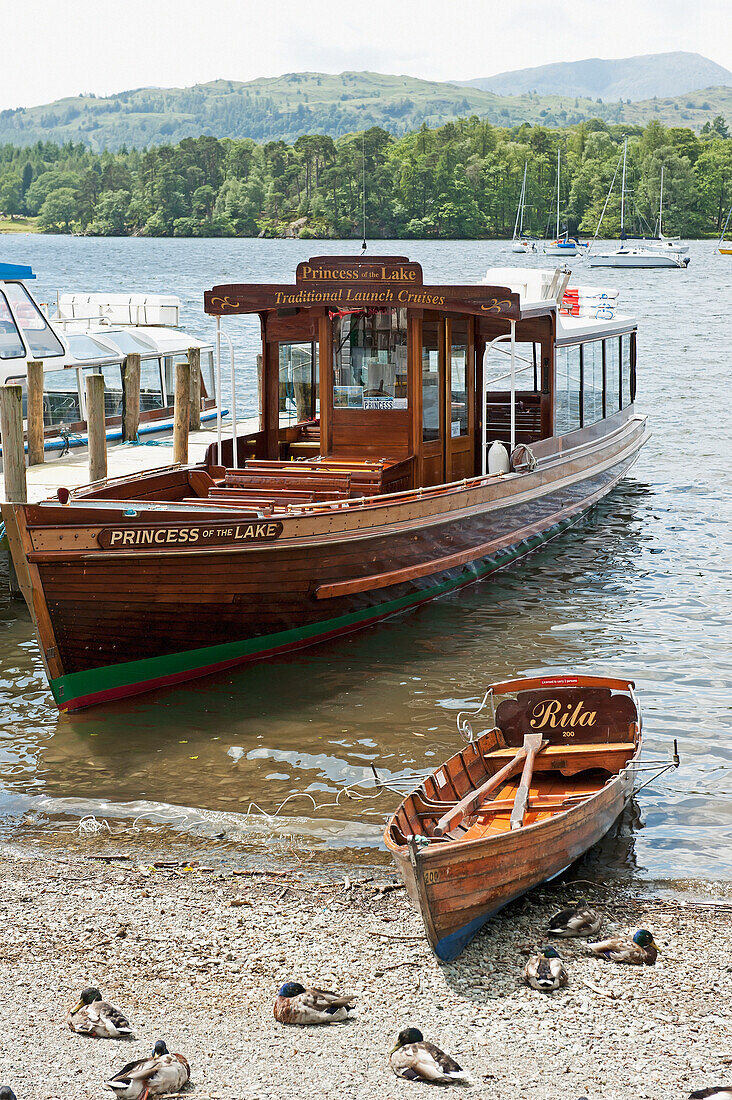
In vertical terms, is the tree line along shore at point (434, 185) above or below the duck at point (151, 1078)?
above

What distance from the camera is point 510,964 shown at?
22.7ft

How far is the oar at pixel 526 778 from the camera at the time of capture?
25.1 ft

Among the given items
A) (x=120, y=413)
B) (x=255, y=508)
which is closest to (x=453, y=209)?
(x=120, y=413)

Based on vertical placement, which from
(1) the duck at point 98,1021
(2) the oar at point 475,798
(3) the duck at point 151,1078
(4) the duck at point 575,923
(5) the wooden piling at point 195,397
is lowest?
(4) the duck at point 575,923

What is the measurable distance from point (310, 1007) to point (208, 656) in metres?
5.97

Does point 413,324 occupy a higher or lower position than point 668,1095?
higher

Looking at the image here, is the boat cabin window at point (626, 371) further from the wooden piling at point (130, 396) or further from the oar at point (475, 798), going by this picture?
the oar at point (475, 798)

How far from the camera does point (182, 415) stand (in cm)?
1753

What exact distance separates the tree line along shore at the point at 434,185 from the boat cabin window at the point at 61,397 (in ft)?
439

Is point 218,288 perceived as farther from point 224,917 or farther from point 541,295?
point 224,917

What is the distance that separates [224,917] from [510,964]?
74.5 inches

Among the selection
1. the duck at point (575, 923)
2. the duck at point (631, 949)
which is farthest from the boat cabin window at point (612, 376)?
the duck at point (631, 949)

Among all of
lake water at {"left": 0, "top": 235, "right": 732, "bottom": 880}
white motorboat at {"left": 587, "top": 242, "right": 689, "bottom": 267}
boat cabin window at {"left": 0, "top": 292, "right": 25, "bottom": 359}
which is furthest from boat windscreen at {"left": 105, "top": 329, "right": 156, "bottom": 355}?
white motorboat at {"left": 587, "top": 242, "right": 689, "bottom": 267}

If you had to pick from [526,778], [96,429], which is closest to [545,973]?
[526,778]
